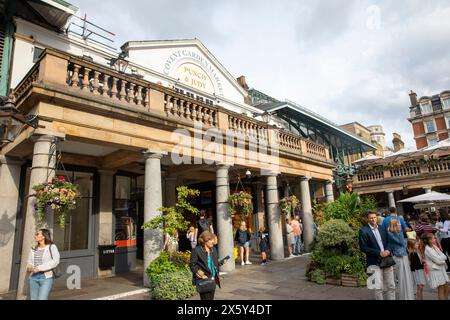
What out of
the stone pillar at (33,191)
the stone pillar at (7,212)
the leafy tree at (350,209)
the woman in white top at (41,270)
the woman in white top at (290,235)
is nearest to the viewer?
the woman in white top at (41,270)

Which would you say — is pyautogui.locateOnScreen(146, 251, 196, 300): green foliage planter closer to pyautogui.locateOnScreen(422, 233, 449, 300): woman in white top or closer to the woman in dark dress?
the woman in dark dress

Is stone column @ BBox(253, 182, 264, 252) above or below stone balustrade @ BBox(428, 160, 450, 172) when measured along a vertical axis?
below

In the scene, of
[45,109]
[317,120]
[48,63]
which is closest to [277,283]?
[45,109]

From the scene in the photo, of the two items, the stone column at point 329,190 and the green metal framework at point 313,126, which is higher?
the green metal framework at point 313,126

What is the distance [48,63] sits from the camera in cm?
661

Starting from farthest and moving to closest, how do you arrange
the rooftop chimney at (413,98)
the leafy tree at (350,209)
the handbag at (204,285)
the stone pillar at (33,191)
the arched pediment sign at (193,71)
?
1. the rooftop chimney at (413,98)
2. the arched pediment sign at (193,71)
3. the leafy tree at (350,209)
4. the stone pillar at (33,191)
5. the handbag at (204,285)

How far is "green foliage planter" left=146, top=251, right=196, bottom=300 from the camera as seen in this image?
678cm

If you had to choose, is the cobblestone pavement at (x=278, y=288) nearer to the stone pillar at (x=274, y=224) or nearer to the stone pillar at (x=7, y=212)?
the stone pillar at (x=274, y=224)

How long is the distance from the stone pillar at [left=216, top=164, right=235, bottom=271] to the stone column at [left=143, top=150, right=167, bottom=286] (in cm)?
277

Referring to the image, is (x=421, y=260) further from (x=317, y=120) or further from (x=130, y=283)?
(x=317, y=120)

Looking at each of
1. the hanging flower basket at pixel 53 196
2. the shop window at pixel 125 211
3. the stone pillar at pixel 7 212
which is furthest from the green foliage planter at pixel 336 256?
the stone pillar at pixel 7 212

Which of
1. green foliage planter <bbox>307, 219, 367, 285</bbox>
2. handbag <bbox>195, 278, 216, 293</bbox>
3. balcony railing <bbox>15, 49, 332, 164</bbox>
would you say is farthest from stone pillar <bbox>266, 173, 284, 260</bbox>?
handbag <bbox>195, 278, 216, 293</bbox>

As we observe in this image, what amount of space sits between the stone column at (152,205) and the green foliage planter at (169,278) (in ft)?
1.22

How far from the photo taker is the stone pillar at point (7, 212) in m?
8.20
